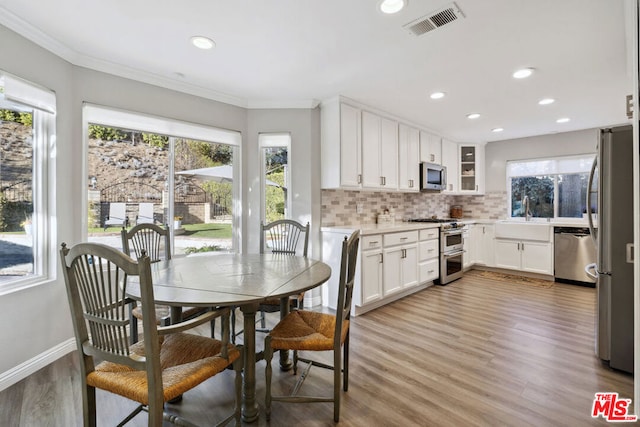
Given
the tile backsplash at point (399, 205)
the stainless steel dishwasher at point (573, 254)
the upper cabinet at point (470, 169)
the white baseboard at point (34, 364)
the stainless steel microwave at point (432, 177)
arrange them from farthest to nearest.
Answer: the upper cabinet at point (470, 169) < the stainless steel microwave at point (432, 177) < the stainless steel dishwasher at point (573, 254) < the tile backsplash at point (399, 205) < the white baseboard at point (34, 364)

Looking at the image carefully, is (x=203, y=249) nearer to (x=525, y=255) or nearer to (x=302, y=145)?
(x=302, y=145)

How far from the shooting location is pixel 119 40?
221 centimetres

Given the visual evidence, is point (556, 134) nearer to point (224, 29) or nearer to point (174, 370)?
point (224, 29)

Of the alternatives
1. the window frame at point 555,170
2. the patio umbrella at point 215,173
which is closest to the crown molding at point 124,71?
the patio umbrella at point 215,173

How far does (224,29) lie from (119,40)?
831 millimetres

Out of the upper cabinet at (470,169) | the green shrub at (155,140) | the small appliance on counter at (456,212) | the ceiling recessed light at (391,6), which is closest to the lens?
the ceiling recessed light at (391,6)

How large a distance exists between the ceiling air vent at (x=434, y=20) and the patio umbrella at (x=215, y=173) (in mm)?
2140

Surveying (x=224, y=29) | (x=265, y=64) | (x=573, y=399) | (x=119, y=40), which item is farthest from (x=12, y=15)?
(x=573, y=399)

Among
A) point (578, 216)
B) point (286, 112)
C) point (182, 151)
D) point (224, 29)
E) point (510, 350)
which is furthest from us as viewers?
point (578, 216)

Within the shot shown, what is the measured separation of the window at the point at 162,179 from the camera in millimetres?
2660

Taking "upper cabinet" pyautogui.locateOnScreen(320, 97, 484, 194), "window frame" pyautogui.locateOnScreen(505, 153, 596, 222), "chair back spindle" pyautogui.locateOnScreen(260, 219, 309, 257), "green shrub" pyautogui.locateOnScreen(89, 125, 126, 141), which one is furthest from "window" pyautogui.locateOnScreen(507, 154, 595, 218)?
"green shrub" pyautogui.locateOnScreen(89, 125, 126, 141)

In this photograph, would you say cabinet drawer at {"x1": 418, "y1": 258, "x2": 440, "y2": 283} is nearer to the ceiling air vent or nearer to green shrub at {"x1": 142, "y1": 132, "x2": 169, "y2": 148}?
the ceiling air vent

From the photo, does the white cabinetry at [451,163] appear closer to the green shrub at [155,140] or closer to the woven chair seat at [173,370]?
the green shrub at [155,140]

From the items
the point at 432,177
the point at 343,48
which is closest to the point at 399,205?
the point at 432,177
